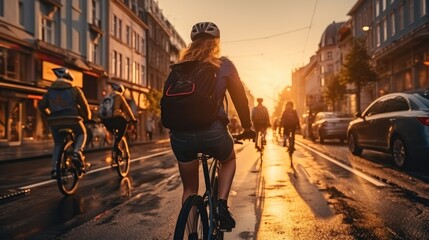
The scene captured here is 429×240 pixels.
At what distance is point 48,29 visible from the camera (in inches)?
989

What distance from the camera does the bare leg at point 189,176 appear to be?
3.04m

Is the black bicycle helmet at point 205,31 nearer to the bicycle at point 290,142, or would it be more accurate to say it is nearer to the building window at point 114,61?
the bicycle at point 290,142

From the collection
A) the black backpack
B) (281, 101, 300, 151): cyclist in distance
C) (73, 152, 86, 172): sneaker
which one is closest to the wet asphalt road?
(73, 152, 86, 172): sneaker

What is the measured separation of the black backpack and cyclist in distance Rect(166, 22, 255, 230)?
5 cm

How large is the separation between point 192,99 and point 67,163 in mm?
4216

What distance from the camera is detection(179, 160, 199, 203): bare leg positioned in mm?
3044

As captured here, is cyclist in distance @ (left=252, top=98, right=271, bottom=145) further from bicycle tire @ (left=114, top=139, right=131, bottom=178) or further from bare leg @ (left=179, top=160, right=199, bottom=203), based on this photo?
bare leg @ (left=179, top=160, right=199, bottom=203)

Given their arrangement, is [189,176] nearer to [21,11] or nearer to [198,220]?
[198,220]

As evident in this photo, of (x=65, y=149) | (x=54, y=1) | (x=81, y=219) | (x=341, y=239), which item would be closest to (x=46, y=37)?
(x=54, y=1)

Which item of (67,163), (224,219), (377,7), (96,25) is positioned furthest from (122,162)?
(377,7)

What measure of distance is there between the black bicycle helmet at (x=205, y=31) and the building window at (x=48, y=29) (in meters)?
23.4

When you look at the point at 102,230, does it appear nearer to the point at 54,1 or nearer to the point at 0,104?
the point at 0,104

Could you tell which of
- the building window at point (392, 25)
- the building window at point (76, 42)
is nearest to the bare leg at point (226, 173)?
the building window at point (76, 42)

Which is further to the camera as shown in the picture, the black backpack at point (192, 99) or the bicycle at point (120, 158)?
the bicycle at point (120, 158)
